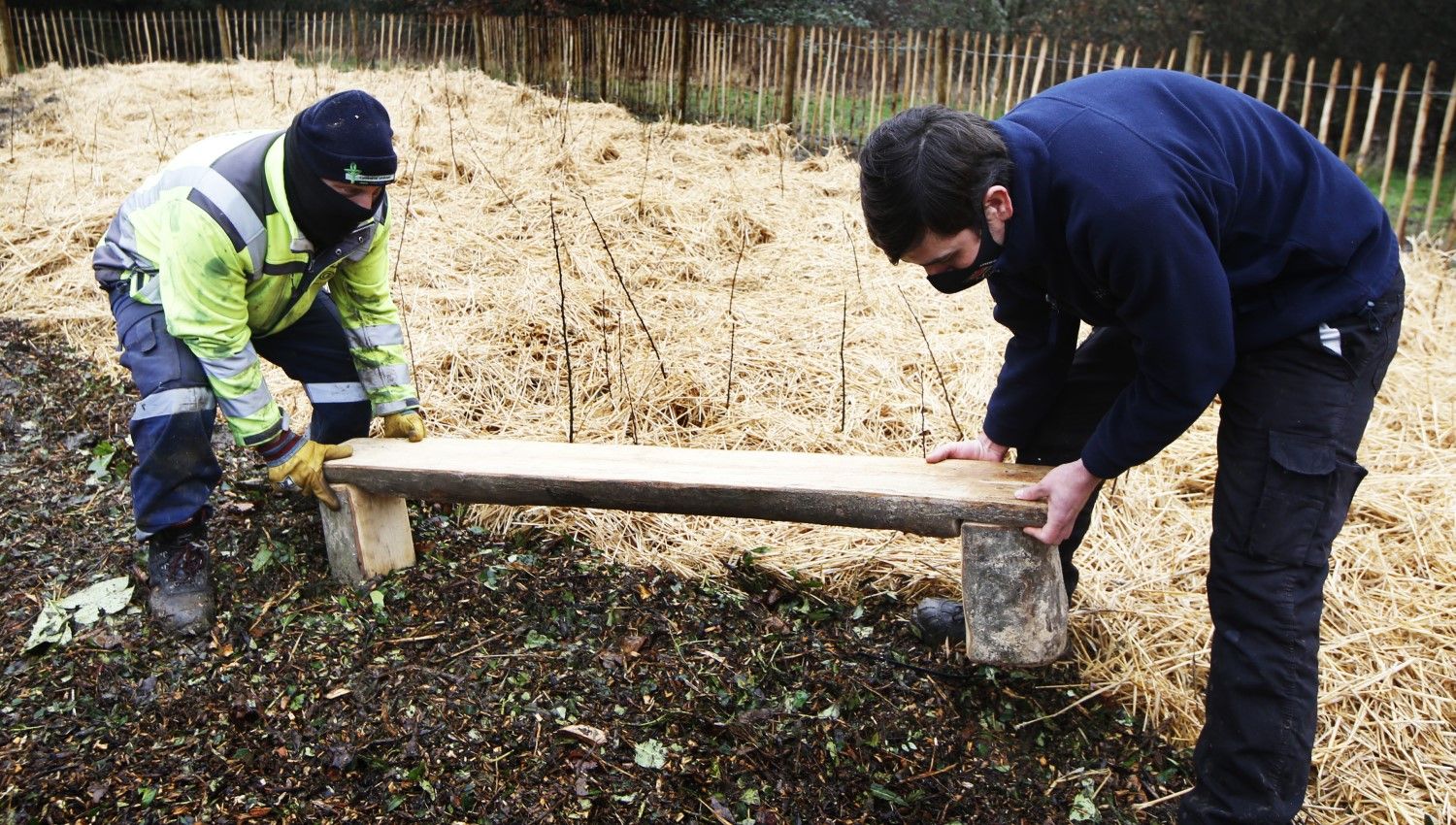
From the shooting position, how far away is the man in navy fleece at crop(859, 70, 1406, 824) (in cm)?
160

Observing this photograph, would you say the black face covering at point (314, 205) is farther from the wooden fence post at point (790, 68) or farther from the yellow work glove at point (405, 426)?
the wooden fence post at point (790, 68)

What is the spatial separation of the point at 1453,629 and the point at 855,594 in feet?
5.46

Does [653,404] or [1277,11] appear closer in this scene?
[653,404]

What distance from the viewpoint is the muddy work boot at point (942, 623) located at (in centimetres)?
265

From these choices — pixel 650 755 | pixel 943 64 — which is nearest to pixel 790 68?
pixel 943 64

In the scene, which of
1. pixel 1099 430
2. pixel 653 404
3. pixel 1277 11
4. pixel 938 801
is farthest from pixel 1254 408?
pixel 1277 11

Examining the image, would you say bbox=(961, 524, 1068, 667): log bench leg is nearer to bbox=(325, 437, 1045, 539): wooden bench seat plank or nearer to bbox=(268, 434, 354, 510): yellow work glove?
bbox=(325, 437, 1045, 539): wooden bench seat plank

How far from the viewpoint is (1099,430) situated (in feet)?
5.99

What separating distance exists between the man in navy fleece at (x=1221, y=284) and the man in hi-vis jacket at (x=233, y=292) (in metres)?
1.38

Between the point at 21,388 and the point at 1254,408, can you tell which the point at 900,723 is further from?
the point at 21,388

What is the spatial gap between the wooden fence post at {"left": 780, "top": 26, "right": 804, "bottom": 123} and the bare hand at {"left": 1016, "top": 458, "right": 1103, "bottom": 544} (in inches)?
316

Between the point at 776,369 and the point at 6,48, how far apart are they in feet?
46.3

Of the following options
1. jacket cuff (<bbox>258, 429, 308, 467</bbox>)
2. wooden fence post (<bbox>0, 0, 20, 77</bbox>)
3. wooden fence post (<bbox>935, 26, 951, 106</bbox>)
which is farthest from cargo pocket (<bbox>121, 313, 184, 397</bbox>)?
wooden fence post (<bbox>0, 0, 20, 77</bbox>)

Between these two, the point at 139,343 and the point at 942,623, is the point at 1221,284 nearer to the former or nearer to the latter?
the point at 942,623
